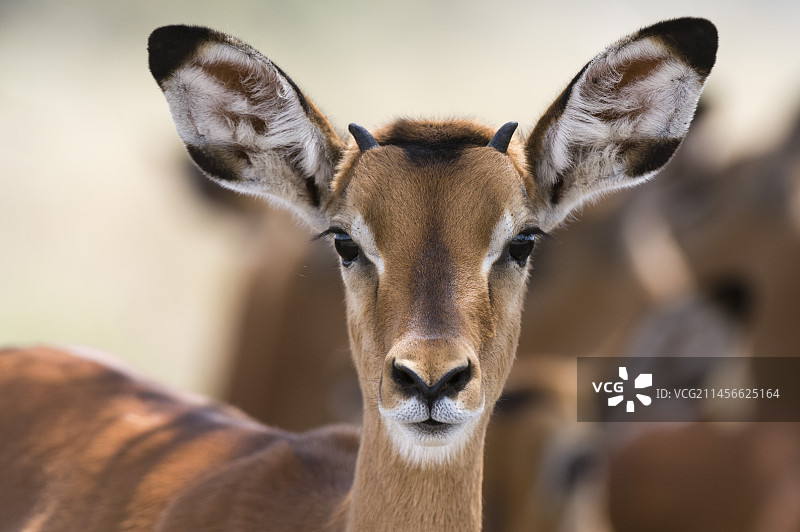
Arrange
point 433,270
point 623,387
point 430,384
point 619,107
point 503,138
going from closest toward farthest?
point 430,384
point 433,270
point 503,138
point 619,107
point 623,387

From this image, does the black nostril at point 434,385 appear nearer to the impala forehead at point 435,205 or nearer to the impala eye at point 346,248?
the impala forehead at point 435,205

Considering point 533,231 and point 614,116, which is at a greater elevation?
point 614,116

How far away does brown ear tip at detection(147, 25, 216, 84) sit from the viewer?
11.1ft

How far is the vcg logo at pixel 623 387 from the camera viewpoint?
25.4ft

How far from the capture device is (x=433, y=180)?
344 cm

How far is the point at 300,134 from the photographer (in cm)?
374

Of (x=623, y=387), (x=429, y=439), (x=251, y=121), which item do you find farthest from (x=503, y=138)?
(x=623, y=387)

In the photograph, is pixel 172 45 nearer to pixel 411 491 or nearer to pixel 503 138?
pixel 503 138

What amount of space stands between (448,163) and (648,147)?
87 centimetres

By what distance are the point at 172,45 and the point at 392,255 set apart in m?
1.04

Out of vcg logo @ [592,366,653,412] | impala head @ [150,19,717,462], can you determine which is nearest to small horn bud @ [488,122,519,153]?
impala head @ [150,19,717,462]

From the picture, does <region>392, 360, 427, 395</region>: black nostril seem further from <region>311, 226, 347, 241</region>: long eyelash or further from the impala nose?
<region>311, 226, 347, 241</region>: long eyelash

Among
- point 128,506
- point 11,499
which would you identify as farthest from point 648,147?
point 11,499

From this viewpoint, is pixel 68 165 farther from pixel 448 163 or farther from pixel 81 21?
pixel 448 163
